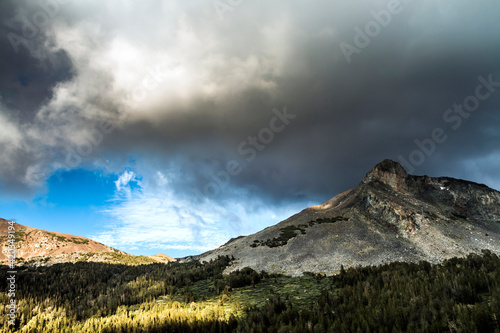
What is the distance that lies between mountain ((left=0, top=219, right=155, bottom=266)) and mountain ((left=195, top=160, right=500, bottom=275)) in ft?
151

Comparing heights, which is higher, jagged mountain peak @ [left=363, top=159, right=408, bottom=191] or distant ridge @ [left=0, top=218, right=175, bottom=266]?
jagged mountain peak @ [left=363, top=159, right=408, bottom=191]

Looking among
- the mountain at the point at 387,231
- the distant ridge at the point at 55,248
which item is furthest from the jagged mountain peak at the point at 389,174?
the distant ridge at the point at 55,248

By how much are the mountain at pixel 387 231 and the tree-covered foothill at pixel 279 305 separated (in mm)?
6462

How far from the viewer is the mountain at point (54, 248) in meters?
68.2

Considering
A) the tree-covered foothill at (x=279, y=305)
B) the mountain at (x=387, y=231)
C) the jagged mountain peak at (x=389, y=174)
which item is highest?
the jagged mountain peak at (x=389, y=174)

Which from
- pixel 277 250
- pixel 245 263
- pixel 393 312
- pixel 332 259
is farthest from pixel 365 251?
pixel 393 312

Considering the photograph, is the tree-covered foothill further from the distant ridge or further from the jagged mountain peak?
the distant ridge

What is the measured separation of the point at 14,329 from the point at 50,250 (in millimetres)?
78677

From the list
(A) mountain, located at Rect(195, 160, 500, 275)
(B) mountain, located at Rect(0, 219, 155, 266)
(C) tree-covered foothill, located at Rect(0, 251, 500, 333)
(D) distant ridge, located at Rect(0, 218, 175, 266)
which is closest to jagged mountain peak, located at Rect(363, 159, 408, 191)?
(A) mountain, located at Rect(195, 160, 500, 275)

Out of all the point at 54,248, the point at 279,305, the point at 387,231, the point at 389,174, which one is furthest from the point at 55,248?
the point at 389,174

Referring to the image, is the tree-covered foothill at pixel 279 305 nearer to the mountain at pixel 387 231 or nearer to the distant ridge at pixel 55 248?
the mountain at pixel 387 231

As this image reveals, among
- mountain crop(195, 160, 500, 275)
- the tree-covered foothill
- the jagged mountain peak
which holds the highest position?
the jagged mountain peak

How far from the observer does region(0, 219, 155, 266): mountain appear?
68.2m

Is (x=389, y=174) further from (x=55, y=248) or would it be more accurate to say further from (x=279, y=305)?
(x=55, y=248)
